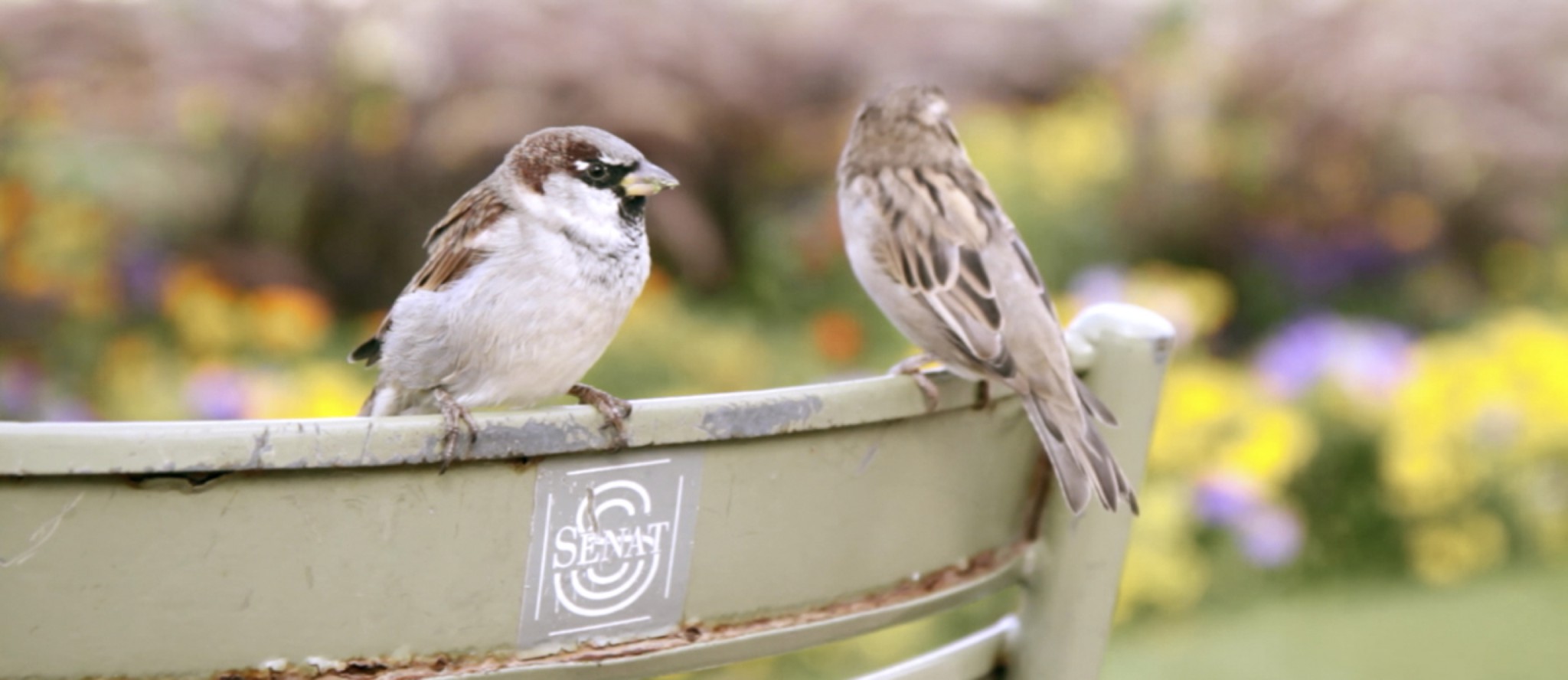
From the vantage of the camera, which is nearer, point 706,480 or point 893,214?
point 706,480

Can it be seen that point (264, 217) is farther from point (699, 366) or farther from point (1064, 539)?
point (1064, 539)

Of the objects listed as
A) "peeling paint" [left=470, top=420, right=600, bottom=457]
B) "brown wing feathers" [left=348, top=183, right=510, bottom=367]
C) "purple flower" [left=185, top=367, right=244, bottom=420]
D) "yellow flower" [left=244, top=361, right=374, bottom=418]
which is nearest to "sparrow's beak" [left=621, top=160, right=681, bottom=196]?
"brown wing feathers" [left=348, top=183, right=510, bottom=367]

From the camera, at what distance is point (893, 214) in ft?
6.77

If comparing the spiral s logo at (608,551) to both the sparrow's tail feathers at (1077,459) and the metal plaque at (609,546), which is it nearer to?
the metal plaque at (609,546)

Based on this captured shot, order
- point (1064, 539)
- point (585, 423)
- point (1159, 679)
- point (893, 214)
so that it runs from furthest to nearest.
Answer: point (1159, 679) → point (893, 214) → point (1064, 539) → point (585, 423)

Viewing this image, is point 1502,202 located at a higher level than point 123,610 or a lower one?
higher

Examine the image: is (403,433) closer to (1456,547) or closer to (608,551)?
(608,551)

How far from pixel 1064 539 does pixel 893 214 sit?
77 cm

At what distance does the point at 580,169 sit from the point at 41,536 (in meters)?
0.98

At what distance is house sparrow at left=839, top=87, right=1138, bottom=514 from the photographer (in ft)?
5.79

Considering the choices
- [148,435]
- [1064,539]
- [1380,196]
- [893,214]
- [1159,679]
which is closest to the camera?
[148,435]

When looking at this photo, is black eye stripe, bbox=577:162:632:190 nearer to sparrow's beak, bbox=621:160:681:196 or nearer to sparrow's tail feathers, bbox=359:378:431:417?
sparrow's beak, bbox=621:160:681:196

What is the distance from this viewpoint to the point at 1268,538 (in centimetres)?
333

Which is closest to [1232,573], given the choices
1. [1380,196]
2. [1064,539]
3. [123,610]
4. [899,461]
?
[1380,196]
